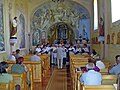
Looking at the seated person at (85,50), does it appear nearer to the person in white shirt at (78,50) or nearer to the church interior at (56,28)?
the church interior at (56,28)

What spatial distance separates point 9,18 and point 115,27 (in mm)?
6247

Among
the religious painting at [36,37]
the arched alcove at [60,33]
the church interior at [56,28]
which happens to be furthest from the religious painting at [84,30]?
the religious painting at [36,37]

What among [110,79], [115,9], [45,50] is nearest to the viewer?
[110,79]

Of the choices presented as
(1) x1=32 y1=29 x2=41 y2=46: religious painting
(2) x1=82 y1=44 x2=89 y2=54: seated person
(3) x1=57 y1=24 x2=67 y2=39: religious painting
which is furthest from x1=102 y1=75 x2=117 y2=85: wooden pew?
(3) x1=57 y1=24 x2=67 y2=39: religious painting

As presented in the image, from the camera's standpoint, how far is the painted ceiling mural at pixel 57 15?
72.9 feet

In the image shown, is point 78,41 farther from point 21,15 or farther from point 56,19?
point 21,15

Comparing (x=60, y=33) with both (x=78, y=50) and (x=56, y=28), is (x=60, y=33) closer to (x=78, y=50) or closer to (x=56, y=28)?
(x=56, y=28)

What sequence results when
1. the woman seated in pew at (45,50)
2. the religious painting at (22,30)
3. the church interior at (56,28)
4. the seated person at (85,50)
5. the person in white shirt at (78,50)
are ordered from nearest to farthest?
the church interior at (56,28)
the religious painting at (22,30)
the person in white shirt at (78,50)
the woman seated in pew at (45,50)
the seated person at (85,50)

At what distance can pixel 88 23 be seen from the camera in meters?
22.2

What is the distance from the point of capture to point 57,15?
22766 millimetres

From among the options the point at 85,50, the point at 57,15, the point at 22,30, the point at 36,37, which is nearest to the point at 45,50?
the point at 22,30

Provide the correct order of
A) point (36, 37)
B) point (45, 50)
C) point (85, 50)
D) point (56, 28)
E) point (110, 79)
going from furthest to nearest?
point (56, 28) < point (36, 37) < point (85, 50) < point (45, 50) < point (110, 79)

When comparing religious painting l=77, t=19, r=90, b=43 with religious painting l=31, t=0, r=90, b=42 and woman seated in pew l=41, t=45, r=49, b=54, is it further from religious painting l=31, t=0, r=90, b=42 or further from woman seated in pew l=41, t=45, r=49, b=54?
woman seated in pew l=41, t=45, r=49, b=54

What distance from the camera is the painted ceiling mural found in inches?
875
